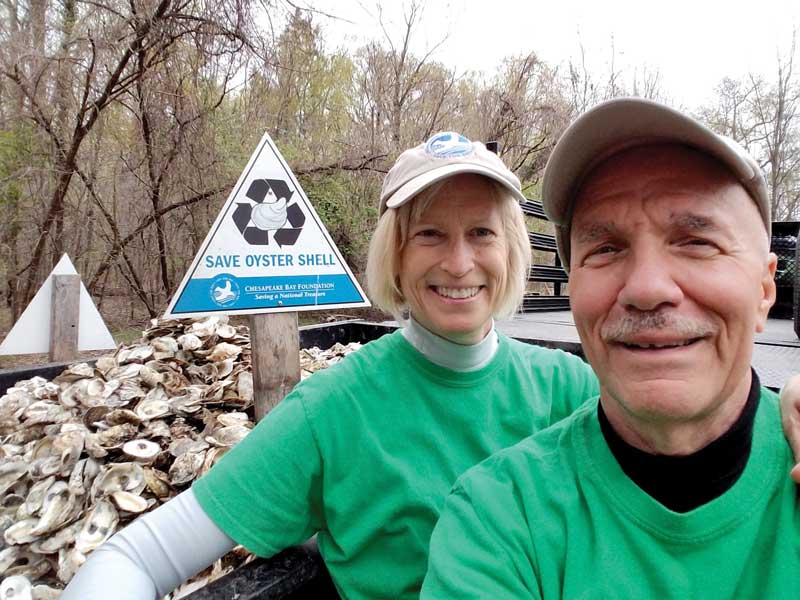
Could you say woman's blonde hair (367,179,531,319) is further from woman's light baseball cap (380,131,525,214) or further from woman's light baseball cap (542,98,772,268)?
woman's light baseball cap (542,98,772,268)

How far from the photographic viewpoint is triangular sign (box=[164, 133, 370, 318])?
2018mm

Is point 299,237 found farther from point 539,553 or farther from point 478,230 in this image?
point 539,553

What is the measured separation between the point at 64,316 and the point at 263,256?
7.64 ft

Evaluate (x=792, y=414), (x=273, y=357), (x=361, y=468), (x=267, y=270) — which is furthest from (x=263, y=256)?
(x=792, y=414)

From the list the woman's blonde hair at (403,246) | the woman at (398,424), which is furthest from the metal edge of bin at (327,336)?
the woman at (398,424)

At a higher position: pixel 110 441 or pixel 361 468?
pixel 361 468

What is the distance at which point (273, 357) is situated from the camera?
2250mm

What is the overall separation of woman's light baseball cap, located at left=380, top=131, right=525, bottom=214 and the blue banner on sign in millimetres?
954

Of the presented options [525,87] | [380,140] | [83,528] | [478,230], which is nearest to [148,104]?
[380,140]

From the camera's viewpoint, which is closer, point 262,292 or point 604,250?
point 604,250

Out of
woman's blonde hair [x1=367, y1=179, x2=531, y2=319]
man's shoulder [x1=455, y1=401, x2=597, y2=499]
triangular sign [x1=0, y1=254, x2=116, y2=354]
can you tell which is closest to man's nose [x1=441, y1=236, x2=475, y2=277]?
woman's blonde hair [x1=367, y1=179, x2=531, y2=319]

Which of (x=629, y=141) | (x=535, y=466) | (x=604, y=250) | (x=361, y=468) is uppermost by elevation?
(x=629, y=141)

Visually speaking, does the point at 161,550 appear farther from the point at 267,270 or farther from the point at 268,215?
the point at 268,215

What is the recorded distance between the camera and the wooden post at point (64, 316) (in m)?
3.52
